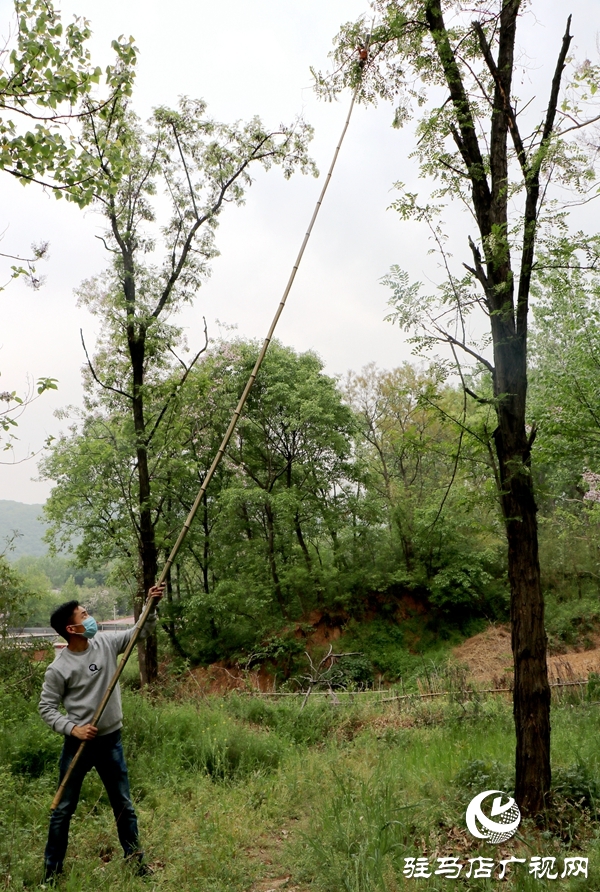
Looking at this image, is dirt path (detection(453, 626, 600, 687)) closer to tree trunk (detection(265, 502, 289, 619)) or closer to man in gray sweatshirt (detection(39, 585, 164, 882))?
tree trunk (detection(265, 502, 289, 619))

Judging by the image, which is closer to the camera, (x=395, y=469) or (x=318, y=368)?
(x=318, y=368)

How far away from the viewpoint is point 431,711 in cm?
849

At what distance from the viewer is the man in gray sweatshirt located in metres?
3.91

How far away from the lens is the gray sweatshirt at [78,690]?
13.0 feet

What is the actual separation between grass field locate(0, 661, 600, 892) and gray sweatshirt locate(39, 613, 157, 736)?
0.90 metres

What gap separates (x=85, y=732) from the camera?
12.6 ft

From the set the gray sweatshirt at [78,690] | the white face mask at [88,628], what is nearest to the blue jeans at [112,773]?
the gray sweatshirt at [78,690]

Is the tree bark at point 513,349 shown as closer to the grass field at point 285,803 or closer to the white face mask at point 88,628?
the grass field at point 285,803

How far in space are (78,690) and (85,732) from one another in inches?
11.9

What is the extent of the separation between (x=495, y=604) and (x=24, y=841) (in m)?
18.5

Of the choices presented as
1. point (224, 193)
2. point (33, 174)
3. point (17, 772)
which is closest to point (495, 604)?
point (224, 193)

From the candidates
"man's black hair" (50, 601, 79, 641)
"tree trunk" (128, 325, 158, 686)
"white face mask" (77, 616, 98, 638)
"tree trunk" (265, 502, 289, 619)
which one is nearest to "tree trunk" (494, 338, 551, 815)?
"white face mask" (77, 616, 98, 638)

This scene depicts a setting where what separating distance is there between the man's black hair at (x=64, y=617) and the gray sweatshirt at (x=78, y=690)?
163mm

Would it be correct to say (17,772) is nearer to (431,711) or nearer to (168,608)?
(431,711)
